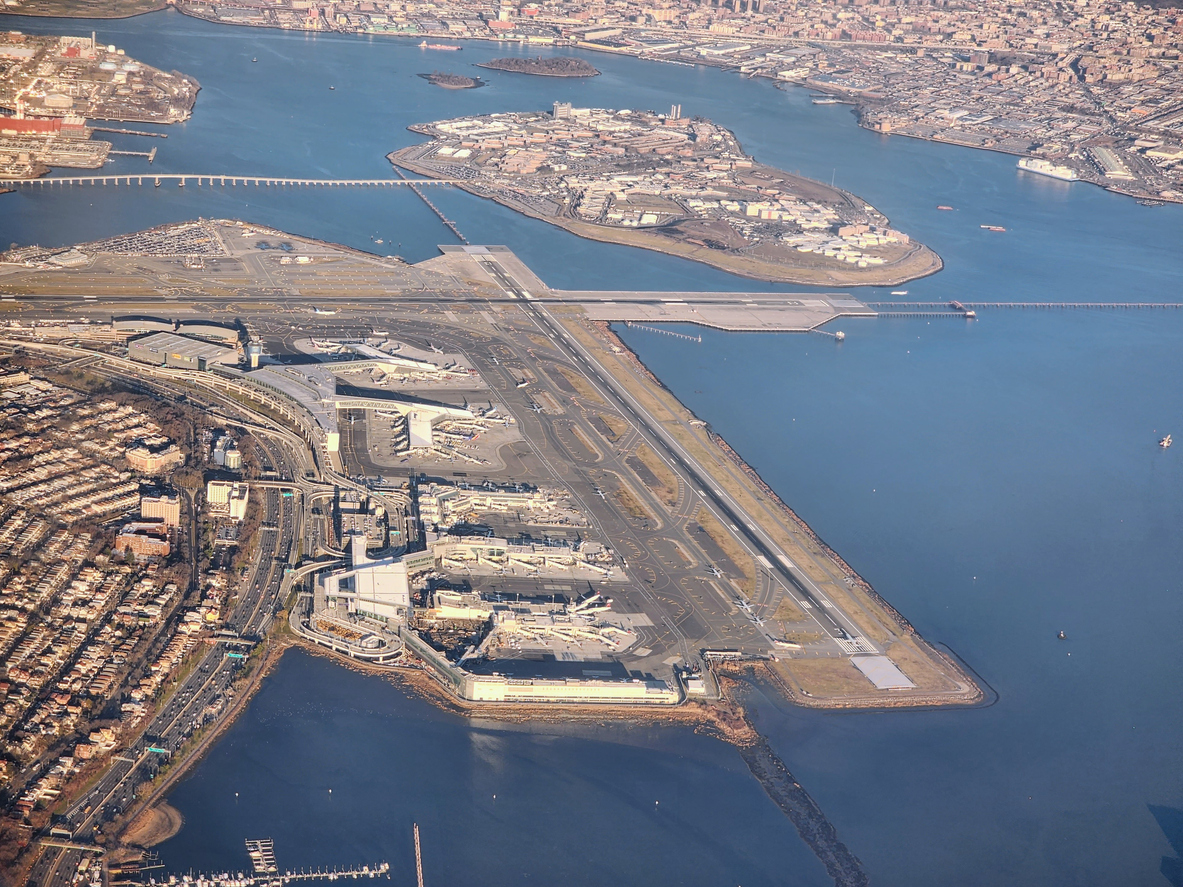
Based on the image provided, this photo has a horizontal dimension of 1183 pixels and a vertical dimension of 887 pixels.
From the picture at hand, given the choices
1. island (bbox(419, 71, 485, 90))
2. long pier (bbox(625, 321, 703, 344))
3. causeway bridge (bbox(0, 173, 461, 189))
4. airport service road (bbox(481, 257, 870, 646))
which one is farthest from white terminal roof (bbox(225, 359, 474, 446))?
island (bbox(419, 71, 485, 90))

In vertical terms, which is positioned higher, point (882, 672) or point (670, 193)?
point (670, 193)

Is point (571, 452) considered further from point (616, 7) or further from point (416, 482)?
point (616, 7)

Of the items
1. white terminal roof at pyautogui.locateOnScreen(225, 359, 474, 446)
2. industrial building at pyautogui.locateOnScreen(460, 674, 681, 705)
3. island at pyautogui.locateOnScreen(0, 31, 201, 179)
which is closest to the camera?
industrial building at pyautogui.locateOnScreen(460, 674, 681, 705)

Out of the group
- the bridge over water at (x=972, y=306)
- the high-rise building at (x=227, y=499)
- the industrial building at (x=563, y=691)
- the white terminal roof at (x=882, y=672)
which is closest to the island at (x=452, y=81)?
the bridge over water at (x=972, y=306)

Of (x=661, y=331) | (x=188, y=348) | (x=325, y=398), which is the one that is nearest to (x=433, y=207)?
(x=661, y=331)

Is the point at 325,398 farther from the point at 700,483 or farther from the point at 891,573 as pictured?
the point at 891,573

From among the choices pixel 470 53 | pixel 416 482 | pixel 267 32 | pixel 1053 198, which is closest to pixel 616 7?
pixel 470 53

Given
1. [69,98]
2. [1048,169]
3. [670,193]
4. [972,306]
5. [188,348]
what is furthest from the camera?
[1048,169]

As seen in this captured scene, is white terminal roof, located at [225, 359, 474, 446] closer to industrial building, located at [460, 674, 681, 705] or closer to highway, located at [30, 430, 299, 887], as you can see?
highway, located at [30, 430, 299, 887]
